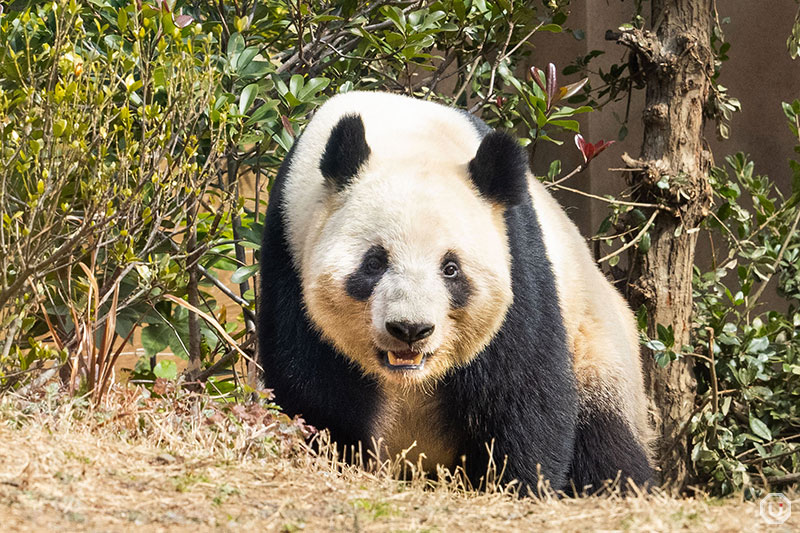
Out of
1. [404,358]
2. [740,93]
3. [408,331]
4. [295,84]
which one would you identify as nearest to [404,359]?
[404,358]

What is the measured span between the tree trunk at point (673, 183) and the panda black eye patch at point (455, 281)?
2124 millimetres

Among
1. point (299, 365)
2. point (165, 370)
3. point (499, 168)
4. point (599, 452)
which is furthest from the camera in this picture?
point (165, 370)

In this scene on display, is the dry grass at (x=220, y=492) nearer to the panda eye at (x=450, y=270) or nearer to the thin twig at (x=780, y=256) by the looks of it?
the panda eye at (x=450, y=270)

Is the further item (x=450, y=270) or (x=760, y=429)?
(x=760, y=429)

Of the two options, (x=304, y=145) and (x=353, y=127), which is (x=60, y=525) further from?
(x=304, y=145)

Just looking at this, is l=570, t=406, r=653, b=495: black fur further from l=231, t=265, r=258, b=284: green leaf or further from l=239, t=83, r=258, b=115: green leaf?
l=239, t=83, r=258, b=115: green leaf

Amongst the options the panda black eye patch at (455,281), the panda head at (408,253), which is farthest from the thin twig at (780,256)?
the panda black eye patch at (455,281)

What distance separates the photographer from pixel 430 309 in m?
3.29

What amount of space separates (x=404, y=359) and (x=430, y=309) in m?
0.31

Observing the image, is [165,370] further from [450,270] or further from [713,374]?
[713,374]

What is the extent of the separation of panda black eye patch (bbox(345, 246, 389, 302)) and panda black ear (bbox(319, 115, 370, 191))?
0.36 metres

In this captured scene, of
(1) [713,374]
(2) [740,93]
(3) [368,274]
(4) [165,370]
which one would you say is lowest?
(4) [165,370]

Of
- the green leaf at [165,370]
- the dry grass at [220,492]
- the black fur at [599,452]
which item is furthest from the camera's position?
the green leaf at [165,370]

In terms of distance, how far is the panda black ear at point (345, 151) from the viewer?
11.6 ft
